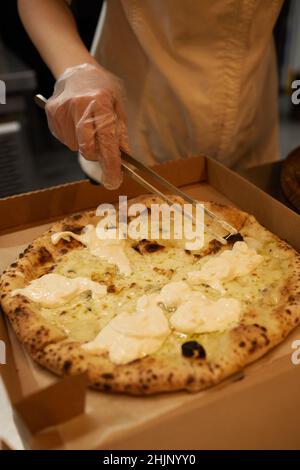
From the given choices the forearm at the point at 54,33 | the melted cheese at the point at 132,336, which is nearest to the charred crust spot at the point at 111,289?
the melted cheese at the point at 132,336

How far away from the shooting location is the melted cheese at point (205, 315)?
119 cm

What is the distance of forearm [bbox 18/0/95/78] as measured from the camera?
65.7 inches

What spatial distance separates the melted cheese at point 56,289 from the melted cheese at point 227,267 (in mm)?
295

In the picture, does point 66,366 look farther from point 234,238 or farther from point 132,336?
point 234,238

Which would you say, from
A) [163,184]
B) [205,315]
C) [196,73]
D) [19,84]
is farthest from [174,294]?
[19,84]

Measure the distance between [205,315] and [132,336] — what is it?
20 centimetres

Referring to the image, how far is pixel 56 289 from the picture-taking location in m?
1.33

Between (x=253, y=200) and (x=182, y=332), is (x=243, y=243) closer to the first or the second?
(x=253, y=200)

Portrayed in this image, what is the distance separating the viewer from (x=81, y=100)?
1.43 metres

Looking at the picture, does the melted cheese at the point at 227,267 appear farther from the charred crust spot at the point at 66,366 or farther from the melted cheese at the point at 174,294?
the charred crust spot at the point at 66,366

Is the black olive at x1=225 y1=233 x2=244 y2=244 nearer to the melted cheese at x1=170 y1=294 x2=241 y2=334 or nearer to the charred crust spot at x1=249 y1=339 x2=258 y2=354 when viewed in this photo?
the melted cheese at x1=170 y1=294 x2=241 y2=334

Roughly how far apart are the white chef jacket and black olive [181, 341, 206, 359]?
113 centimetres
